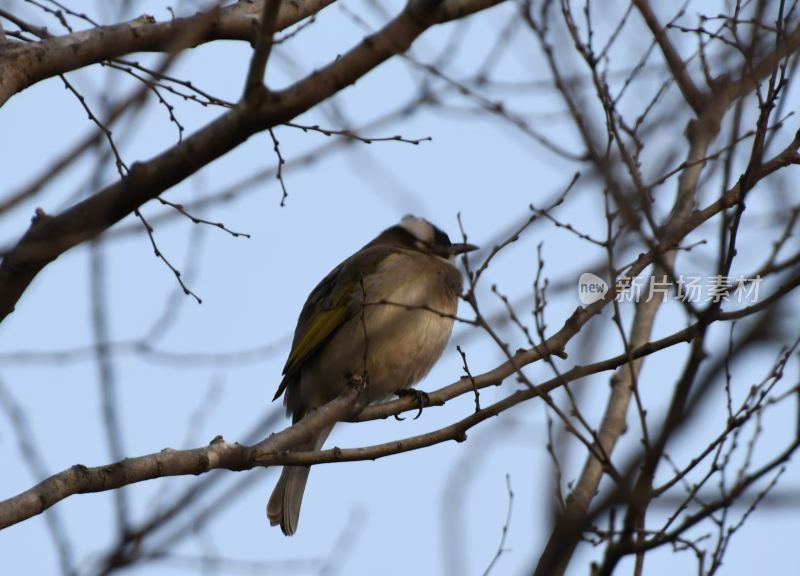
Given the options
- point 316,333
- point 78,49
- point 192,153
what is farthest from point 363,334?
point 192,153

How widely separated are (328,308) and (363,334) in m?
0.57

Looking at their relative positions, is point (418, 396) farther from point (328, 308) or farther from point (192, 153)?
point (192, 153)

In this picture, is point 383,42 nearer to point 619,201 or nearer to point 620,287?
point 619,201

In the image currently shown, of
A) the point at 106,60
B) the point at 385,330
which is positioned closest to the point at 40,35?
the point at 106,60

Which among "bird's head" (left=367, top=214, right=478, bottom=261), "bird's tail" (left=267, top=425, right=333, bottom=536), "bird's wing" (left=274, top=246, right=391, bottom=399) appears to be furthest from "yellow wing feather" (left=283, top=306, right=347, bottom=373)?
"bird's head" (left=367, top=214, right=478, bottom=261)

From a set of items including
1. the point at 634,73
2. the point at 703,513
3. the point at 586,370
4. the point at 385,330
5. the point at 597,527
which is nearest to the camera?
the point at 703,513

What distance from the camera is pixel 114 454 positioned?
3004 millimetres

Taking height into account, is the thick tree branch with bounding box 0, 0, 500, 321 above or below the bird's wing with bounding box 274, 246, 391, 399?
below

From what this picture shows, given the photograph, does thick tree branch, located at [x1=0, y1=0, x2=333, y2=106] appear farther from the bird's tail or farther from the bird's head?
the bird's head

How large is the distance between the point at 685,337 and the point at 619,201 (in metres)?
1.88

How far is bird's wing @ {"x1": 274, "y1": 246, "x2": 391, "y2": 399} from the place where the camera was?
7.84 metres

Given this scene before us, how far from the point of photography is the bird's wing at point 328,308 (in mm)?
7840

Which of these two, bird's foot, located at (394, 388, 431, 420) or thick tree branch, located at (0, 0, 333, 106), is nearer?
thick tree branch, located at (0, 0, 333, 106)

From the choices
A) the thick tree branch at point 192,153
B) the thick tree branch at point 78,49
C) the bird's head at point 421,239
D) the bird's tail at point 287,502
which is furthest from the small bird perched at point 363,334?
the thick tree branch at point 192,153
